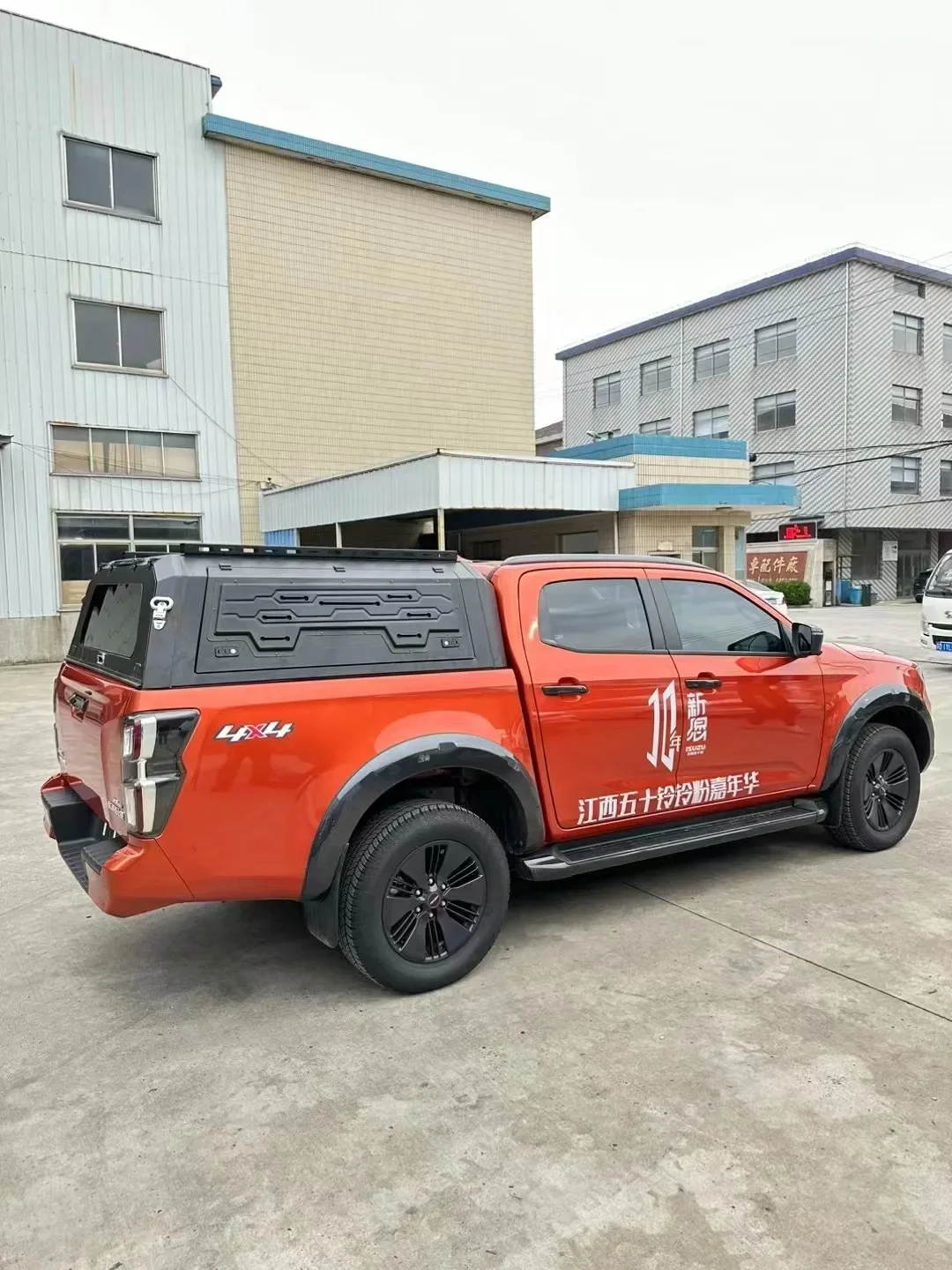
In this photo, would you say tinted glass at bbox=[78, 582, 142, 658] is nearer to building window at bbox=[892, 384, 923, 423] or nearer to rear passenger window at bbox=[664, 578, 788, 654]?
rear passenger window at bbox=[664, 578, 788, 654]

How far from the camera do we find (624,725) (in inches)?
169

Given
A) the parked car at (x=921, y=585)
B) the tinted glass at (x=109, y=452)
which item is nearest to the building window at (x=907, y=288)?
the parked car at (x=921, y=585)

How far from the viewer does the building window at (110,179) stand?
18.5 m

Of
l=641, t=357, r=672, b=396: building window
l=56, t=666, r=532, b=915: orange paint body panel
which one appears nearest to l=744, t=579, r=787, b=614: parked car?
l=56, t=666, r=532, b=915: orange paint body panel

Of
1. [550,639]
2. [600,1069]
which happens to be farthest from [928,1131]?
[550,639]

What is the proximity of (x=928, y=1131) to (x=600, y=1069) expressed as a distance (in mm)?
1021

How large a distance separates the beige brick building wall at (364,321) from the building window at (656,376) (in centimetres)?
2677

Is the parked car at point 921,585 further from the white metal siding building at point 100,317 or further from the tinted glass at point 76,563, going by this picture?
the tinted glass at point 76,563

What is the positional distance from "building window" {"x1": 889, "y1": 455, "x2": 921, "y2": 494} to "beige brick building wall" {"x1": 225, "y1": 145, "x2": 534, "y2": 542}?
2492 centimetres

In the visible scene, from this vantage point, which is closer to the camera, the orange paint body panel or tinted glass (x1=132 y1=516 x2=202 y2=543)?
the orange paint body panel

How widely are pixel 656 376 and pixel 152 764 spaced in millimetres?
49549

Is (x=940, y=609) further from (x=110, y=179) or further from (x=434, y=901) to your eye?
(x=110, y=179)

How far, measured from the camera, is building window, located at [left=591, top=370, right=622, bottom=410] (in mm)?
51375

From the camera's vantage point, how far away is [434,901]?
3.71 meters
